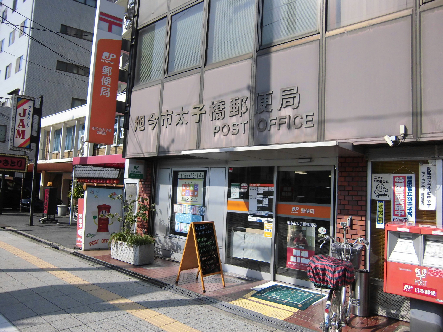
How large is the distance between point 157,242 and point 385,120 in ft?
22.7

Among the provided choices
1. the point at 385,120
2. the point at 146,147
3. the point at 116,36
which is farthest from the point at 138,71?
the point at 385,120

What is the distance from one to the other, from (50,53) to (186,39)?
25484 mm

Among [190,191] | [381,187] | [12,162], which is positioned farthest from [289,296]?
[12,162]

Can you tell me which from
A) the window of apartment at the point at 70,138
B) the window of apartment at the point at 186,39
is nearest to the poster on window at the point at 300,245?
the window of apartment at the point at 186,39

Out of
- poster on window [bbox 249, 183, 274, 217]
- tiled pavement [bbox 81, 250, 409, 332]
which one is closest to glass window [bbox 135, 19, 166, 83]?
poster on window [bbox 249, 183, 274, 217]

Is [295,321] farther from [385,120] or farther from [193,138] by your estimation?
[193,138]

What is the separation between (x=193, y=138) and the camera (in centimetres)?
860

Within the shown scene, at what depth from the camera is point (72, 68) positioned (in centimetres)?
3119

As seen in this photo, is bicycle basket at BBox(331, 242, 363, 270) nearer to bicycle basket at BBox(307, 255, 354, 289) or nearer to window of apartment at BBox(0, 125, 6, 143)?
bicycle basket at BBox(307, 255, 354, 289)

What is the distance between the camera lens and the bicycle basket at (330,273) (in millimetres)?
4703

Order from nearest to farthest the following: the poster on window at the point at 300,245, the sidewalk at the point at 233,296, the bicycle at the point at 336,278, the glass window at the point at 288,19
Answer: the bicycle at the point at 336,278, the sidewalk at the point at 233,296, the glass window at the point at 288,19, the poster on window at the point at 300,245

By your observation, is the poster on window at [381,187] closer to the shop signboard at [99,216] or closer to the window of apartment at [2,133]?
the shop signboard at [99,216]

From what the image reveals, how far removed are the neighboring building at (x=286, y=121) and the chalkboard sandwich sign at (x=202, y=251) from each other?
1.09 metres

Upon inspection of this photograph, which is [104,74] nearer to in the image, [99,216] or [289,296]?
[99,216]
